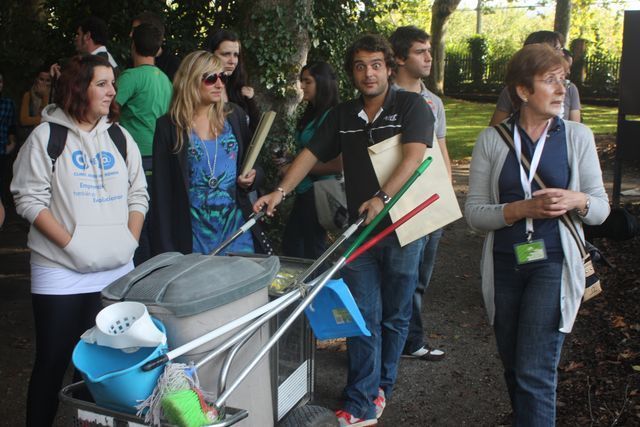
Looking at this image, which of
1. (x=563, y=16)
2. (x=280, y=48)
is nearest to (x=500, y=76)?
(x=563, y=16)

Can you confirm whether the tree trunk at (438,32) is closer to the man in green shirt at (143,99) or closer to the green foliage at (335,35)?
the green foliage at (335,35)

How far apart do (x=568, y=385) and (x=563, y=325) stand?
174cm

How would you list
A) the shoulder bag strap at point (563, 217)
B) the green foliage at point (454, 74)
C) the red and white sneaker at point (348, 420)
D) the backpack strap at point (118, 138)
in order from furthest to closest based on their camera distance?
the green foliage at point (454, 74) → the red and white sneaker at point (348, 420) → the backpack strap at point (118, 138) → the shoulder bag strap at point (563, 217)

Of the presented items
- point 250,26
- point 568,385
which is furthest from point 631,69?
point 568,385

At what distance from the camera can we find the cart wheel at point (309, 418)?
362cm

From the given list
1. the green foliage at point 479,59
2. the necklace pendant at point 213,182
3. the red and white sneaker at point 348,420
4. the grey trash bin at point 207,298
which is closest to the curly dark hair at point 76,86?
the necklace pendant at point 213,182

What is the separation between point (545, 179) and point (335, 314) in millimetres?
1138

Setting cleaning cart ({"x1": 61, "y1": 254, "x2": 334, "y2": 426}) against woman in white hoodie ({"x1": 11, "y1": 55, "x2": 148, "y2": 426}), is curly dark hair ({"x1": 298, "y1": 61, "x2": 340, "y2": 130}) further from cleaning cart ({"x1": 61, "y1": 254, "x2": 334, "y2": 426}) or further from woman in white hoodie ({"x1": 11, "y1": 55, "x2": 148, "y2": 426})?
cleaning cart ({"x1": 61, "y1": 254, "x2": 334, "y2": 426})

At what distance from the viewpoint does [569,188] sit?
3.55 meters

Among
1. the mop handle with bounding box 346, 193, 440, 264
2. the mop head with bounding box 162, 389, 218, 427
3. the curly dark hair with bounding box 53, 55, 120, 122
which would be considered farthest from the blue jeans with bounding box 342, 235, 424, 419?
the mop head with bounding box 162, 389, 218, 427

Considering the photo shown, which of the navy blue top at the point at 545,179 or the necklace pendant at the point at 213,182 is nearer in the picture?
the navy blue top at the point at 545,179

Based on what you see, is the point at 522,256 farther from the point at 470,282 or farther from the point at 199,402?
the point at 470,282

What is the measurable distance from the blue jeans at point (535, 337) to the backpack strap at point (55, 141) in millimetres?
2183

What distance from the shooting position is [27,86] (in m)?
11.4
